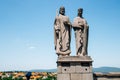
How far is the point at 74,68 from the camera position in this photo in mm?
13648

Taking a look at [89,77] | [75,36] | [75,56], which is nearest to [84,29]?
[75,36]

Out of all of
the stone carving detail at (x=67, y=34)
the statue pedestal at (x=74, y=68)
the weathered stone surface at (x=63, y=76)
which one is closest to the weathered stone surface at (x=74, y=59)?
the statue pedestal at (x=74, y=68)

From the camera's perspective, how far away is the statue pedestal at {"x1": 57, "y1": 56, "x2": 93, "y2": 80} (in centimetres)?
1355

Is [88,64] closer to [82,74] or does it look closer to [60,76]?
[82,74]

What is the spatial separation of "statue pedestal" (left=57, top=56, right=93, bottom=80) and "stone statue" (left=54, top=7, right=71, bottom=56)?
403 millimetres

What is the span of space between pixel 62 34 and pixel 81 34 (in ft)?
2.98

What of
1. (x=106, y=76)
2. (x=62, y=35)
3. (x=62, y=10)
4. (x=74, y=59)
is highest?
(x=62, y=10)

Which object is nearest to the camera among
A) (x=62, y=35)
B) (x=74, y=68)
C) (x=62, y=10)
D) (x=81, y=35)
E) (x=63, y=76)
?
(x=63, y=76)

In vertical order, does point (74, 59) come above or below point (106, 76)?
above

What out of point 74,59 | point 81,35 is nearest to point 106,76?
point 74,59

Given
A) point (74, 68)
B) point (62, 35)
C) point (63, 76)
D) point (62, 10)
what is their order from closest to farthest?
point (63, 76) → point (74, 68) → point (62, 35) → point (62, 10)

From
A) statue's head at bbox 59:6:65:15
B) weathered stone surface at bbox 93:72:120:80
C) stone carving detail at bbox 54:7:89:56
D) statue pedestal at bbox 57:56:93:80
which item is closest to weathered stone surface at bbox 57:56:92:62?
statue pedestal at bbox 57:56:93:80

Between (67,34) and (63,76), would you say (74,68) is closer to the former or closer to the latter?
(63,76)

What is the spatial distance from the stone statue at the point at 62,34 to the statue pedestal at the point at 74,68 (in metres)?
0.40
